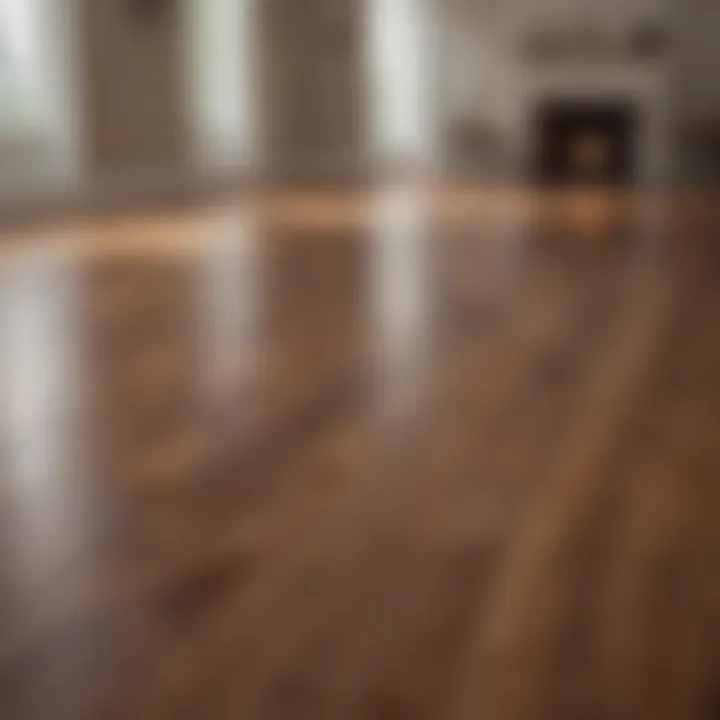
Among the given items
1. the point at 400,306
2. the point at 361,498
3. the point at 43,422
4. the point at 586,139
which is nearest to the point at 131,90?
the point at 586,139

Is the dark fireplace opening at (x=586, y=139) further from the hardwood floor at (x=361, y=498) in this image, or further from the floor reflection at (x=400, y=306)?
the hardwood floor at (x=361, y=498)

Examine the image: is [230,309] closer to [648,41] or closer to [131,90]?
[131,90]

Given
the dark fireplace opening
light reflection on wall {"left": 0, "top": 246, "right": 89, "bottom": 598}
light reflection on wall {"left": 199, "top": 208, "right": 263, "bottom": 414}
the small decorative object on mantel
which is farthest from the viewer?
the dark fireplace opening

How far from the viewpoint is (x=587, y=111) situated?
32.8ft

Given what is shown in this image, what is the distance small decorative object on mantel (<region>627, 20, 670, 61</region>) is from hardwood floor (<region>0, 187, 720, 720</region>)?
560 centimetres

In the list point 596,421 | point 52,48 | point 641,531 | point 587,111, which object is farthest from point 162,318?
point 587,111

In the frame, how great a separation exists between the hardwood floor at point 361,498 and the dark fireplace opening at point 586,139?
216 inches

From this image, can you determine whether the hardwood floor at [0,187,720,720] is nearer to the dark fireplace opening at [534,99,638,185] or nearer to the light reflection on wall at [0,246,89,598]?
the light reflection on wall at [0,246,89,598]

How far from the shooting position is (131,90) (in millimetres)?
8156

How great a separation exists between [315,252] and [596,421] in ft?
9.84

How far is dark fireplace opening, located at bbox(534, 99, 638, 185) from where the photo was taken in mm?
9906

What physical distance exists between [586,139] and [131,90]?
402 centimetres

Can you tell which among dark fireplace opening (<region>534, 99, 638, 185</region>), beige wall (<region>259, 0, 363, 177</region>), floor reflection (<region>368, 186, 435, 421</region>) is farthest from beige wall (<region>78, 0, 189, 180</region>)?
dark fireplace opening (<region>534, 99, 638, 185</region>)

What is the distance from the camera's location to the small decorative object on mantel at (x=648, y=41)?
973 centimetres
